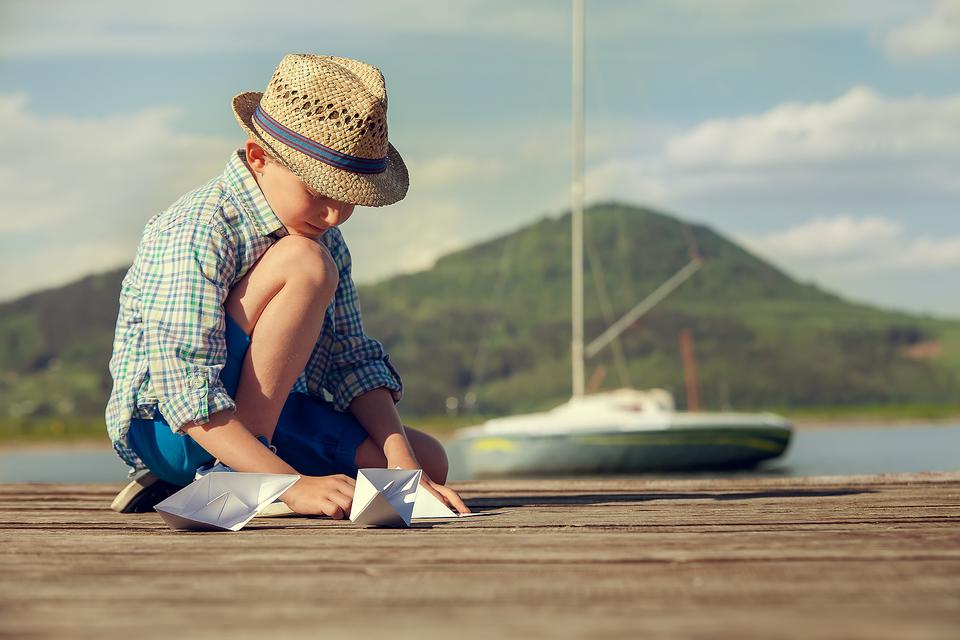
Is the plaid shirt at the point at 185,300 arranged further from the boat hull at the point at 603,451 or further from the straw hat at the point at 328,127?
the boat hull at the point at 603,451

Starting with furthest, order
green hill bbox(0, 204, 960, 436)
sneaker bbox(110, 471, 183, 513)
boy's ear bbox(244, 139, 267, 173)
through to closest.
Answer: green hill bbox(0, 204, 960, 436)
sneaker bbox(110, 471, 183, 513)
boy's ear bbox(244, 139, 267, 173)

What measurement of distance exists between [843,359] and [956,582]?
98057mm

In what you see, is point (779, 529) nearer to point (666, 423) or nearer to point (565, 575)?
point (565, 575)

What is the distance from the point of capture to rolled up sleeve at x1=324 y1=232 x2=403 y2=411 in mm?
2977

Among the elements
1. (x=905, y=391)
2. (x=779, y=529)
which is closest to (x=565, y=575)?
(x=779, y=529)

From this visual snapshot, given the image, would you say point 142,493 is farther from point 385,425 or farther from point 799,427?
point 799,427

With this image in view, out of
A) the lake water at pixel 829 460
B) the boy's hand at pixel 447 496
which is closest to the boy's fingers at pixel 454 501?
the boy's hand at pixel 447 496

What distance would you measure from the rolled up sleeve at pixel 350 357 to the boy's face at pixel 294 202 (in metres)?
0.33

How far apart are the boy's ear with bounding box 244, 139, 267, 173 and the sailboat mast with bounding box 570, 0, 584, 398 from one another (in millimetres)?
19555

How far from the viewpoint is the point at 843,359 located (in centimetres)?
9538

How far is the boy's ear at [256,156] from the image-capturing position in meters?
2.69

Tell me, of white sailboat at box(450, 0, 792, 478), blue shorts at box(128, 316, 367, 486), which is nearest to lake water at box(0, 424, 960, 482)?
white sailboat at box(450, 0, 792, 478)

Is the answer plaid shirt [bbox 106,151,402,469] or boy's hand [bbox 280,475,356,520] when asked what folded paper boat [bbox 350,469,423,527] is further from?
plaid shirt [bbox 106,151,402,469]

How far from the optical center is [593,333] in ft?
325
